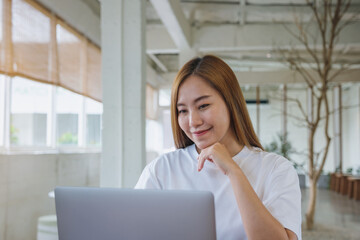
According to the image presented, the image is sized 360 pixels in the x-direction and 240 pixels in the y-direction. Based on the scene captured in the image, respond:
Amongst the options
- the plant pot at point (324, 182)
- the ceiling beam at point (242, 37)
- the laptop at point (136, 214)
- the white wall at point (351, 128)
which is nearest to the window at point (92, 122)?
the ceiling beam at point (242, 37)

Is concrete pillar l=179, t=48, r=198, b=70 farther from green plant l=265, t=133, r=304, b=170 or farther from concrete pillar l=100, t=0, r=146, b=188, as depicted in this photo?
green plant l=265, t=133, r=304, b=170

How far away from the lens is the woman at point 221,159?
1225 millimetres

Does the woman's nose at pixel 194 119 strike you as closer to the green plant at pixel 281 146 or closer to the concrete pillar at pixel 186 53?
the concrete pillar at pixel 186 53

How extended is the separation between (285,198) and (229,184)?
198mm

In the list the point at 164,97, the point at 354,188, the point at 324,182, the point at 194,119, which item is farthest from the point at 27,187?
the point at 324,182

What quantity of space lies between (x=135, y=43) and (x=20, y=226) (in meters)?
2.19

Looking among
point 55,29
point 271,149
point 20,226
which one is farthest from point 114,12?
point 271,149

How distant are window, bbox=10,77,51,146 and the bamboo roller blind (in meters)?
0.12

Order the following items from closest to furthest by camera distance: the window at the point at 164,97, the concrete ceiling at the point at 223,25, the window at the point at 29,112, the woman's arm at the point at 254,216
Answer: the woman's arm at the point at 254,216
the window at the point at 29,112
the concrete ceiling at the point at 223,25
the window at the point at 164,97

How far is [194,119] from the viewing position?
1359 mm

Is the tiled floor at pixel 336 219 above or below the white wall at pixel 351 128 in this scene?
below

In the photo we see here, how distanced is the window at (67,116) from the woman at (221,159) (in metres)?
3.80

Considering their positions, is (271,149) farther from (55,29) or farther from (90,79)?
(55,29)

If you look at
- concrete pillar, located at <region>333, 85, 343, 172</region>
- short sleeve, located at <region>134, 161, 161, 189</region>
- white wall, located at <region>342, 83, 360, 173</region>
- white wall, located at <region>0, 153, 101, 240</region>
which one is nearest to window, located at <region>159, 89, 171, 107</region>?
concrete pillar, located at <region>333, 85, 343, 172</region>
